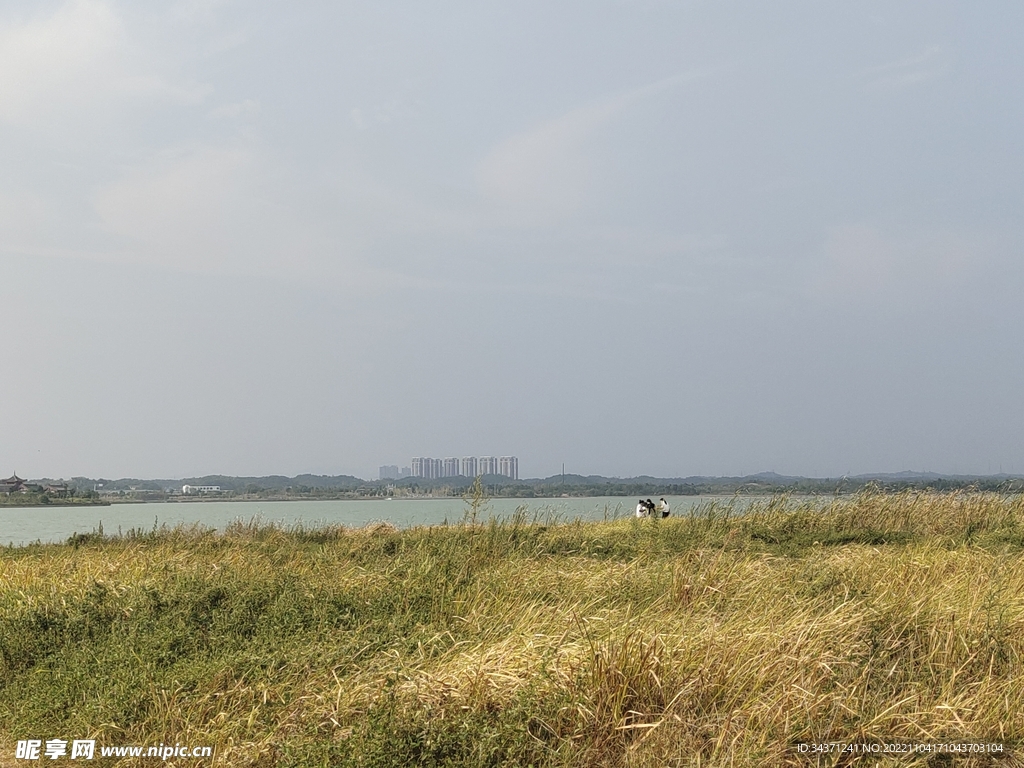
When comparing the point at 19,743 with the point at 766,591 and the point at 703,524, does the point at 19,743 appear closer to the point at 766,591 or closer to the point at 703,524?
the point at 766,591

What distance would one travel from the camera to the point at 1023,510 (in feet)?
49.8

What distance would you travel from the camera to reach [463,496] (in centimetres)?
1058

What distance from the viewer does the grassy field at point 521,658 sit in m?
4.36

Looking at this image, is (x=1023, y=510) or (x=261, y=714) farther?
(x=1023, y=510)

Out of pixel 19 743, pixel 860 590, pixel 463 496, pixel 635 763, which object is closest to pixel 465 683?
pixel 635 763

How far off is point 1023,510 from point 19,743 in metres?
16.2

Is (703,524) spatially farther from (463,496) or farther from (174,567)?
(174,567)

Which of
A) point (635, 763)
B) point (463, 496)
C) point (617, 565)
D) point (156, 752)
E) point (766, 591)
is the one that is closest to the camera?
point (635, 763)

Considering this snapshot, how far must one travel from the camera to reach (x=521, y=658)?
5.07 meters

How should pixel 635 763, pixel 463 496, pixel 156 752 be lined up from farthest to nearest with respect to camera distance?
pixel 463 496, pixel 156 752, pixel 635 763

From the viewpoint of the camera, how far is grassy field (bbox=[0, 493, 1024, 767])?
172 inches

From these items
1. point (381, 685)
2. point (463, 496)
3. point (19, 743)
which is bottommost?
point (19, 743)

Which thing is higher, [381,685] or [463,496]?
[463,496]

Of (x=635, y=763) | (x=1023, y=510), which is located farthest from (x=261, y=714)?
(x=1023, y=510)
